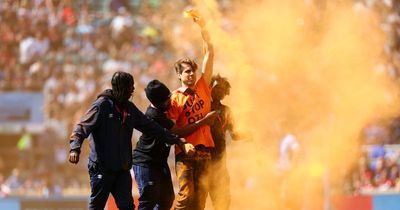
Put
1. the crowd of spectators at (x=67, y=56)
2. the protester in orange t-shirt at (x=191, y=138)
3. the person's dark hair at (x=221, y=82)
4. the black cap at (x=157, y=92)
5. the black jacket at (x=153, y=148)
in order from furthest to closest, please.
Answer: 1. the crowd of spectators at (x=67, y=56)
2. the person's dark hair at (x=221, y=82)
3. the protester in orange t-shirt at (x=191, y=138)
4. the black jacket at (x=153, y=148)
5. the black cap at (x=157, y=92)

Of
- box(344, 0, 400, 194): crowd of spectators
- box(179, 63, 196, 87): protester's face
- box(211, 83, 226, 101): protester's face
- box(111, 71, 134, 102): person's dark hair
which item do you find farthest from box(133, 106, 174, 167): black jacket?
box(344, 0, 400, 194): crowd of spectators

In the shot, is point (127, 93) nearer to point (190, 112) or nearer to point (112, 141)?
point (112, 141)

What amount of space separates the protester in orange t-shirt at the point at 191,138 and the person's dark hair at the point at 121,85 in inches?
34.2

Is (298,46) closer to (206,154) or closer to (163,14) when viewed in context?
(163,14)

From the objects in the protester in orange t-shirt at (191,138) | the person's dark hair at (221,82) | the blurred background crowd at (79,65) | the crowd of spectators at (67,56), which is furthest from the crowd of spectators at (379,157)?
the protester in orange t-shirt at (191,138)

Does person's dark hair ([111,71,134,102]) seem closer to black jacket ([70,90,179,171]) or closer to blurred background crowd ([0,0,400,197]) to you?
black jacket ([70,90,179,171])

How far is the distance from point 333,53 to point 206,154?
28.3 feet

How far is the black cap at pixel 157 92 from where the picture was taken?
34.7ft

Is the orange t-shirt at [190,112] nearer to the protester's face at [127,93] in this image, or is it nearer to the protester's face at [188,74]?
the protester's face at [188,74]

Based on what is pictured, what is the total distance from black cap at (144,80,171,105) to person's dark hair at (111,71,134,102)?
1.51ft

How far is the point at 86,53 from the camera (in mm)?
23219

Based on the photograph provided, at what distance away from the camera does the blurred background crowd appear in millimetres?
20406

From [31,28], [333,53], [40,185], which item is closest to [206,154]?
[333,53]

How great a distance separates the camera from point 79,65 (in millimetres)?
22938
